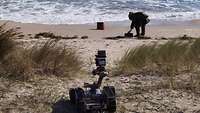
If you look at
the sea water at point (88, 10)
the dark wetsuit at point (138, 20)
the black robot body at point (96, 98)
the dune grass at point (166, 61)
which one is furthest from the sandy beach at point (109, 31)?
the black robot body at point (96, 98)

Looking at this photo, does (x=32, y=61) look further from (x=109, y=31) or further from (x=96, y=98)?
(x=109, y=31)

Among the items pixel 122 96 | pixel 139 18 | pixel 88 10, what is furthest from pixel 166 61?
pixel 88 10

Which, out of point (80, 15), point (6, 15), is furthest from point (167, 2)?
point (6, 15)

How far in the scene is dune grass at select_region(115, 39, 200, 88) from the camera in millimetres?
6661

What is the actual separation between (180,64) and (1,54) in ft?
7.61

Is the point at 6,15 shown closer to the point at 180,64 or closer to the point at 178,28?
the point at 178,28

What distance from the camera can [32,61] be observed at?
20.9ft

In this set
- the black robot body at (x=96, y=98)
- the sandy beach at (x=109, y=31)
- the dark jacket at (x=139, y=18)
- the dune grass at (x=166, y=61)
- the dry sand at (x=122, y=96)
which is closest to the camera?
the black robot body at (x=96, y=98)

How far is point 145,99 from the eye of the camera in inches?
218

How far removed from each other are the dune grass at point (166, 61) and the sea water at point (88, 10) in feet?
35.8

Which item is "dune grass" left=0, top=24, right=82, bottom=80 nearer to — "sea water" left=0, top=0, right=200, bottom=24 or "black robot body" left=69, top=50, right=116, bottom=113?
"black robot body" left=69, top=50, right=116, bottom=113

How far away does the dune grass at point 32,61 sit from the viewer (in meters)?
5.98

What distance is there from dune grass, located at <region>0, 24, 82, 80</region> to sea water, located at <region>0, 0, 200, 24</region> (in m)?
11.9

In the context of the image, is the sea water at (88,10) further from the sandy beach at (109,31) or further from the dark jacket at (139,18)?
the dark jacket at (139,18)
